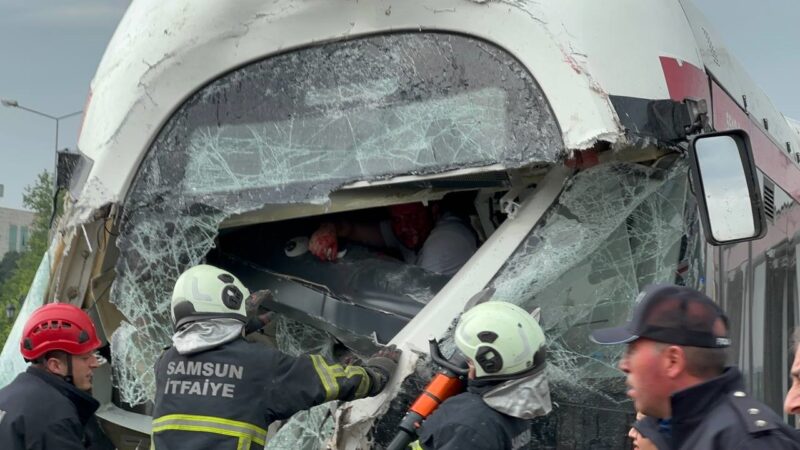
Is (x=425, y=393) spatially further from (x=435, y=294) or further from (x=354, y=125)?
(x=354, y=125)

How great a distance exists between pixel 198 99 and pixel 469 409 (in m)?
1.53

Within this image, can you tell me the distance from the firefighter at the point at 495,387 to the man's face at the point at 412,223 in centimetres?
90

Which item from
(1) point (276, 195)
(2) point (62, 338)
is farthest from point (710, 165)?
(2) point (62, 338)

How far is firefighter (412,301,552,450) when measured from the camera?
3553 millimetres

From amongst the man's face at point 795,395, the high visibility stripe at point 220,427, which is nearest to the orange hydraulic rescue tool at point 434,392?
the high visibility stripe at point 220,427

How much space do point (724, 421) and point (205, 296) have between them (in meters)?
2.03

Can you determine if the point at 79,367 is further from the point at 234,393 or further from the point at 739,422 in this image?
the point at 739,422

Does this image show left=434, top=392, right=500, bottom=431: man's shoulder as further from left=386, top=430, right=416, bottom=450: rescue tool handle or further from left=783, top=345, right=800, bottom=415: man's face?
left=783, top=345, right=800, bottom=415: man's face

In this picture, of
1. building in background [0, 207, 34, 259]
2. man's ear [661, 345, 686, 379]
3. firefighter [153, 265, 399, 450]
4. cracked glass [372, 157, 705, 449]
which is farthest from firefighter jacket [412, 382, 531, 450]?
building in background [0, 207, 34, 259]

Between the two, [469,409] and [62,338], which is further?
[62,338]

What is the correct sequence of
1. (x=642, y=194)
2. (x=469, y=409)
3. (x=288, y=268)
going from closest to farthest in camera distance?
(x=469, y=409), (x=642, y=194), (x=288, y=268)

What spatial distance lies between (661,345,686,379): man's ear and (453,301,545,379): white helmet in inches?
41.9

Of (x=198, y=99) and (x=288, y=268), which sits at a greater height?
(x=198, y=99)

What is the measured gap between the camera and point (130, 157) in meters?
4.20
